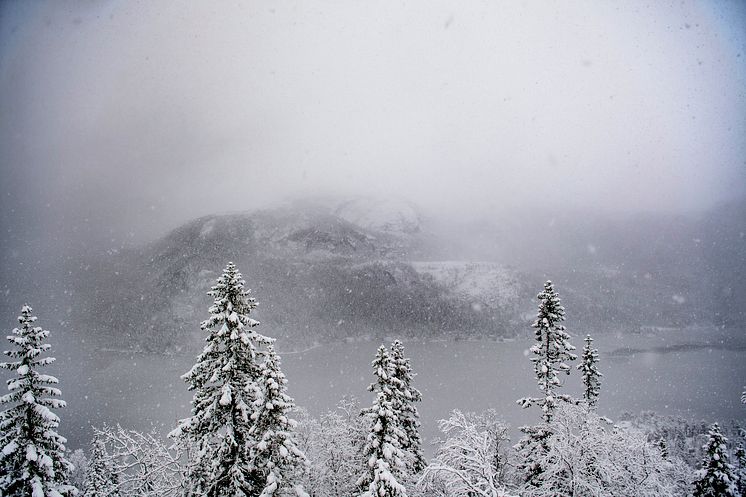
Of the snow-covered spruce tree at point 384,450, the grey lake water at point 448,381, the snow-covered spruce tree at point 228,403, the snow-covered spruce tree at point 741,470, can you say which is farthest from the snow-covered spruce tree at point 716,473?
the grey lake water at point 448,381

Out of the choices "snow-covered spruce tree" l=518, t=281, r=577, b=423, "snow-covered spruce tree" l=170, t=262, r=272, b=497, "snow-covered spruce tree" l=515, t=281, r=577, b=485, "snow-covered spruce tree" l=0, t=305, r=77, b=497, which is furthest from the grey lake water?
"snow-covered spruce tree" l=0, t=305, r=77, b=497

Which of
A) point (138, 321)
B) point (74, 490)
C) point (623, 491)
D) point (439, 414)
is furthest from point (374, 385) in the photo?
point (138, 321)

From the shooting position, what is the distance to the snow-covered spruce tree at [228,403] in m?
11.2

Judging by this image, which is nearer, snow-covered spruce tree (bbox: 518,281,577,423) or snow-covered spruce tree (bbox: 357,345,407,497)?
snow-covered spruce tree (bbox: 357,345,407,497)

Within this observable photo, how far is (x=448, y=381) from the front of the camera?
99875 millimetres

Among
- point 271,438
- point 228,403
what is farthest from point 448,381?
point 228,403

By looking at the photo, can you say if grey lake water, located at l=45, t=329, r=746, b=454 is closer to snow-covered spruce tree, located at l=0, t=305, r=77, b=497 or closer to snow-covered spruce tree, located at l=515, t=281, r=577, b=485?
snow-covered spruce tree, located at l=515, t=281, r=577, b=485

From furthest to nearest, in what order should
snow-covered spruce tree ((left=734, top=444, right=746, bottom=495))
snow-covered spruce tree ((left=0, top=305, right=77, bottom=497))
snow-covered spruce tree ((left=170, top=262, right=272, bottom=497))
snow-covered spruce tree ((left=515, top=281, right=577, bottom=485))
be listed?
snow-covered spruce tree ((left=734, top=444, right=746, bottom=495)) < snow-covered spruce tree ((left=515, top=281, right=577, bottom=485)) < snow-covered spruce tree ((left=0, top=305, right=77, bottom=497)) < snow-covered spruce tree ((left=170, top=262, right=272, bottom=497))

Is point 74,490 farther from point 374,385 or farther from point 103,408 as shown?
point 103,408

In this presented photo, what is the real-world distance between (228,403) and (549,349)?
12.8 metres

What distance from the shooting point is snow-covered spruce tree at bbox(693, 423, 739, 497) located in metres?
16.8

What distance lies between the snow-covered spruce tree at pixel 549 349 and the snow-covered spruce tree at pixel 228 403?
10981 mm

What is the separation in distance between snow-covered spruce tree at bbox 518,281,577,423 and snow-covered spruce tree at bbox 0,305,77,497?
16469 millimetres

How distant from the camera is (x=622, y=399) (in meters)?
84.9
